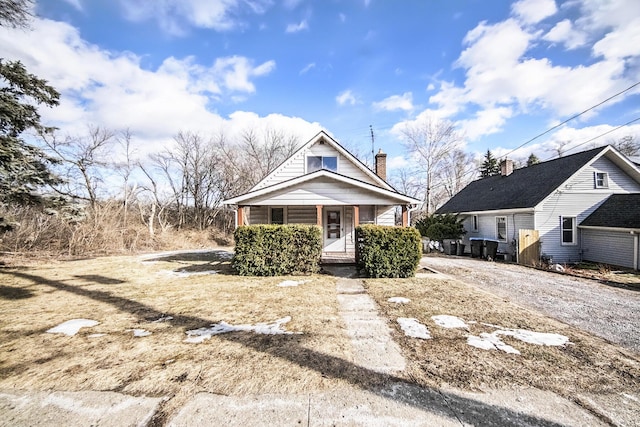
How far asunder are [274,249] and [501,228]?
14.5 meters

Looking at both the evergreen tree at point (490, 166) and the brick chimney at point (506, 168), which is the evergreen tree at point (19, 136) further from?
the evergreen tree at point (490, 166)

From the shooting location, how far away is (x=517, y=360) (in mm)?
3490

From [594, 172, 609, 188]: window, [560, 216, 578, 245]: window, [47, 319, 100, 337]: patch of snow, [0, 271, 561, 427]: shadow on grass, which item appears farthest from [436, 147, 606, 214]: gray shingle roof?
[47, 319, 100, 337]: patch of snow

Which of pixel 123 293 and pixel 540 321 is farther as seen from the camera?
pixel 123 293

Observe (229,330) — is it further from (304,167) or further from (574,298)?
(304,167)

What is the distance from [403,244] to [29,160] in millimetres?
11842

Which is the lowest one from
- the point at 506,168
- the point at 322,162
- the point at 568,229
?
the point at 568,229

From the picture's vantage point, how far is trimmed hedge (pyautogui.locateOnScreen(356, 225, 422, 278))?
28.0 feet

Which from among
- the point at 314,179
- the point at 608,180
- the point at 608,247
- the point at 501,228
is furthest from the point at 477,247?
the point at 314,179

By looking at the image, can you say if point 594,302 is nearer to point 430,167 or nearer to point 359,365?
point 359,365

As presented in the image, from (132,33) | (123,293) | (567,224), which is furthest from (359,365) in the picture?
(567,224)

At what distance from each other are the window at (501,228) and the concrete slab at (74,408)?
18.1 meters

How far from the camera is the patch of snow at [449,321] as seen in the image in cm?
466

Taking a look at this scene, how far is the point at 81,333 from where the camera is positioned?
441 cm
